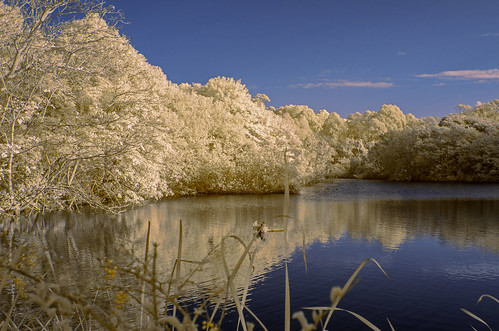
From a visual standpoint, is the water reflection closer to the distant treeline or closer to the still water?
the still water

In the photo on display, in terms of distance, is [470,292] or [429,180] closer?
[470,292]

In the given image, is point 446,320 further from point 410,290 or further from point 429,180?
point 429,180

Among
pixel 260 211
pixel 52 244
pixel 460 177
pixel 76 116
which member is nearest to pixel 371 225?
pixel 260 211

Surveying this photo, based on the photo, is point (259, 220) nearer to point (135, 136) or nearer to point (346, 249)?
point (346, 249)

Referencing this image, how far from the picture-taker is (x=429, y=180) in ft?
119

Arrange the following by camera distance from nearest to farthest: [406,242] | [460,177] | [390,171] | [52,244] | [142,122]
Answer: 1. [52,244]
2. [406,242]
3. [142,122]
4. [460,177]
5. [390,171]

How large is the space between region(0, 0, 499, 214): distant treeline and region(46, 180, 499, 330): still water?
135cm

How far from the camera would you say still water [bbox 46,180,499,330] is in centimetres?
730

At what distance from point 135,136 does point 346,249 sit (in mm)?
6279

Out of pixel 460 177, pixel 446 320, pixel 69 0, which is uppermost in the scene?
pixel 69 0

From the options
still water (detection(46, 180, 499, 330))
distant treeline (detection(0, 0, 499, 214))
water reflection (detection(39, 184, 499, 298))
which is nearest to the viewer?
still water (detection(46, 180, 499, 330))

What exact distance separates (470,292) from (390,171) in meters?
33.2

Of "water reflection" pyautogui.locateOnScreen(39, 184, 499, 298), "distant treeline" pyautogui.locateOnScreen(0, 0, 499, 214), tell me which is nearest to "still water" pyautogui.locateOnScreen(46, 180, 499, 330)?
"water reflection" pyautogui.locateOnScreen(39, 184, 499, 298)

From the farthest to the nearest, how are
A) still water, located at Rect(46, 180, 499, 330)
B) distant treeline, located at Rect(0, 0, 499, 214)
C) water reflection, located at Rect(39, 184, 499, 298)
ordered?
1. water reflection, located at Rect(39, 184, 499, 298)
2. distant treeline, located at Rect(0, 0, 499, 214)
3. still water, located at Rect(46, 180, 499, 330)
